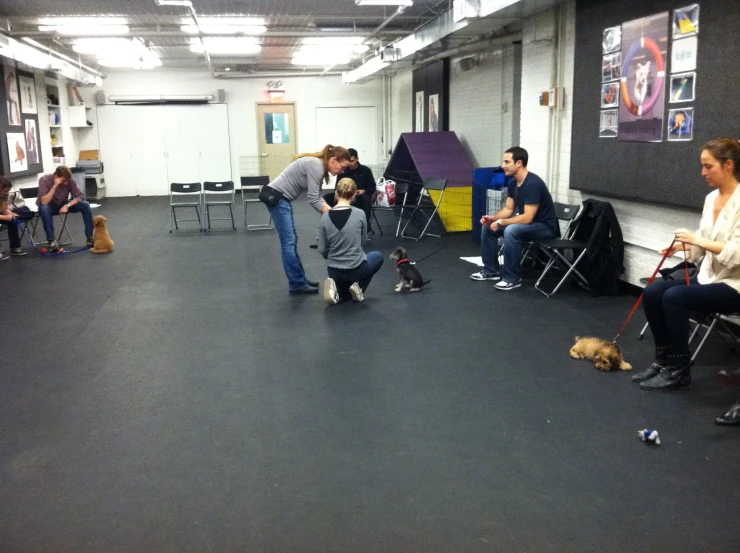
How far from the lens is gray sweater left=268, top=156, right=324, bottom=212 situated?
568 cm

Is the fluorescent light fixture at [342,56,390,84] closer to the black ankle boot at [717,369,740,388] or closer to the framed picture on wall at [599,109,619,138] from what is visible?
the framed picture on wall at [599,109,619,138]

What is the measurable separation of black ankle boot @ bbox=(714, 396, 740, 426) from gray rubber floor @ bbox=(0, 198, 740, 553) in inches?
3.6

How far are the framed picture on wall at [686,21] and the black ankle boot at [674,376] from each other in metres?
2.44

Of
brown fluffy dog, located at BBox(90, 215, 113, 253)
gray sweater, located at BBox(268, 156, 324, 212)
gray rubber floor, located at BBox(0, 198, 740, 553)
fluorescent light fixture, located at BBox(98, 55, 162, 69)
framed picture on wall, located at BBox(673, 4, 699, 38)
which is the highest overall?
fluorescent light fixture, located at BBox(98, 55, 162, 69)

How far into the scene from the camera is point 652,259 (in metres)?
5.57

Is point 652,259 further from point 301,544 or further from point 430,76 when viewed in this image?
point 430,76

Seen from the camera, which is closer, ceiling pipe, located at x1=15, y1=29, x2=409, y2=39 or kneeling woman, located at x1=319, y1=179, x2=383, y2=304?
kneeling woman, located at x1=319, y1=179, x2=383, y2=304

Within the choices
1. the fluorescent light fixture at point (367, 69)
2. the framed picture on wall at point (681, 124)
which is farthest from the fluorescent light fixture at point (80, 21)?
the framed picture on wall at point (681, 124)

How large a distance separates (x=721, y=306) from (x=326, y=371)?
2.19 m

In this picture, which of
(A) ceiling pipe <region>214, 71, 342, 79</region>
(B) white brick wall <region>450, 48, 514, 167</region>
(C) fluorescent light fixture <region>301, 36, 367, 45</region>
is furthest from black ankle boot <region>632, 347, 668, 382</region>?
(A) ceiling pipe <region>214, 71, 342, 79</region>

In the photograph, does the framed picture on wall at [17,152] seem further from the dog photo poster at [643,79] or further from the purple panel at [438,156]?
the dog photo poster at [643,79]

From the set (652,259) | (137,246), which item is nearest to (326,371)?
(652,259)

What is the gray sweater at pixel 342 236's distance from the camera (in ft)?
17.6

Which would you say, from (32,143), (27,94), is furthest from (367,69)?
(32,143)
